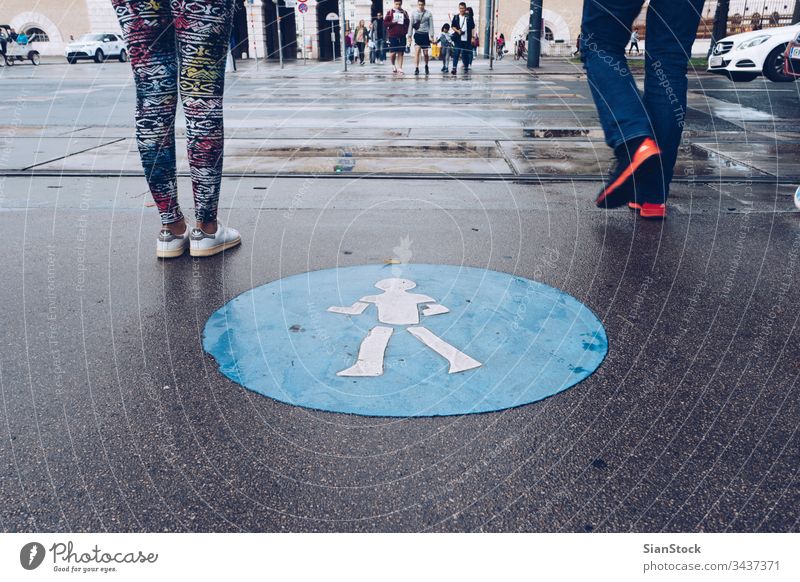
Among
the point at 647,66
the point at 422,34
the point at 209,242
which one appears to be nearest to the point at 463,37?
the point at 422,34

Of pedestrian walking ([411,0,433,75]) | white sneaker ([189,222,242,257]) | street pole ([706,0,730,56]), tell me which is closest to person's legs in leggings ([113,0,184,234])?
white sneaker ([189,222,242,257])

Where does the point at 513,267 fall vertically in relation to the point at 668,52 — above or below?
below

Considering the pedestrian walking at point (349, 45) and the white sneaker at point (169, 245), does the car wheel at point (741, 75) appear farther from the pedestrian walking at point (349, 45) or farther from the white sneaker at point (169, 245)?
the pedestrian walking at point (349, 45)

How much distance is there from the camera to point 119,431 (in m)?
1.77

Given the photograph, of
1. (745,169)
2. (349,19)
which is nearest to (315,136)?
(745,169)

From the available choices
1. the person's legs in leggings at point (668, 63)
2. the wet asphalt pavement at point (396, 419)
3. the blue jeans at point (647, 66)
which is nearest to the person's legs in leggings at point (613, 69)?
the blue jeans at point (647, 66)

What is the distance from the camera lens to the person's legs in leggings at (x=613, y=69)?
10.1 ft

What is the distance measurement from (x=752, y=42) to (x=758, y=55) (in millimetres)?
351

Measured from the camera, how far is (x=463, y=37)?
2145cm

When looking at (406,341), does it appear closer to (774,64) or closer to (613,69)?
(613,69)

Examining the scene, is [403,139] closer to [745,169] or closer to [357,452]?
[745,169]

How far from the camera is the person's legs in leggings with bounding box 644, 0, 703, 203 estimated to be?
330 cm

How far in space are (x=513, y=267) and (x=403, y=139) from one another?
4005 mm

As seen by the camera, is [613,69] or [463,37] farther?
[463,37]
